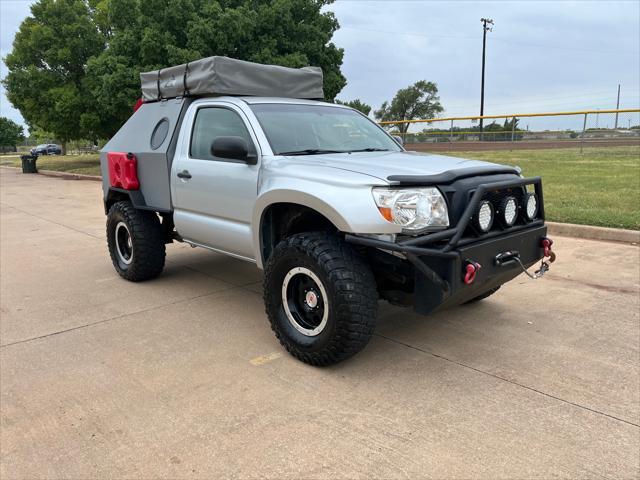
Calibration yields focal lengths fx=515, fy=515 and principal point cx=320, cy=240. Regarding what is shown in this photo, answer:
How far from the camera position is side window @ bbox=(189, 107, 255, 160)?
14.3 ft

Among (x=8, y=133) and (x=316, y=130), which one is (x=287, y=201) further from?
(x=8, y=133)

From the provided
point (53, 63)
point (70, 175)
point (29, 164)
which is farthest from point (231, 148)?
point (29, 164)

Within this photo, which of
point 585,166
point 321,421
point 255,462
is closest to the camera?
point 255,462

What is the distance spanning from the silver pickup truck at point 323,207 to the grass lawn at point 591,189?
4316mm

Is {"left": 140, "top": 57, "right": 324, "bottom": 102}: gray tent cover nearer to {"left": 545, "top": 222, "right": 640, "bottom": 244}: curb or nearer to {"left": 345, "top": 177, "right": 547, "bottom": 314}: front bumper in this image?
{"left": 345, "top": 177, "right": 547, "bottom": 314}: front bumper

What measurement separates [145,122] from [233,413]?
3.74 m

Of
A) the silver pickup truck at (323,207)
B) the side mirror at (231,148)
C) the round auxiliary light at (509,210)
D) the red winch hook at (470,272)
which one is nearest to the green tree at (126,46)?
the silver pickup truck at (323,207)

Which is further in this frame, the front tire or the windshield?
the windshield

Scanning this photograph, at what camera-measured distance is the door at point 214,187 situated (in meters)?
4.14

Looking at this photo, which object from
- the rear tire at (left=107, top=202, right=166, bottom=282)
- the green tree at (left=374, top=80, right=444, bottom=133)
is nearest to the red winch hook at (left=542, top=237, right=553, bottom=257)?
the rear tire at (left=107, top=202, right=166, bottom=282)

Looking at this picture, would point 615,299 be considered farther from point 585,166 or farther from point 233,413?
point 585,166

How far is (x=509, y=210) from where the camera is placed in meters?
3.43

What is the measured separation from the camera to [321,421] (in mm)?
2869

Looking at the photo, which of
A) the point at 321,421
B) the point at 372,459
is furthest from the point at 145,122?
the point at 372,459
